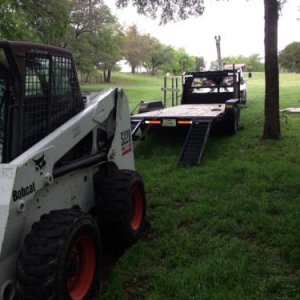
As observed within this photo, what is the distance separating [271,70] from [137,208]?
615cm

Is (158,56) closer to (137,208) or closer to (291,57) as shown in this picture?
(291,57)

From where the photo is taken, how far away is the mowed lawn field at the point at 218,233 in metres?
4.05

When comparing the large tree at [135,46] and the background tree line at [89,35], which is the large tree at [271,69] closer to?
the background tree line at [89,35]

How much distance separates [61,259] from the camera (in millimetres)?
3229

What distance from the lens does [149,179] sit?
795cm

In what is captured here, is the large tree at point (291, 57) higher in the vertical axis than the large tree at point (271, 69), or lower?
higher

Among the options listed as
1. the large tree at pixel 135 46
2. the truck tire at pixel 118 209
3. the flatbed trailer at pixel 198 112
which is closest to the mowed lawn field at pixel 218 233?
the truck tire at pixel 118 209

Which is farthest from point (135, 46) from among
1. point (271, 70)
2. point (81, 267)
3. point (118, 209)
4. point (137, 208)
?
point (81, 267)

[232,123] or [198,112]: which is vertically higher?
[198,112]

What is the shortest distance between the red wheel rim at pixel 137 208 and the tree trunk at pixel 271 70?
578 centimetres

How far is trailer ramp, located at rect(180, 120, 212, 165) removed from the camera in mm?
8852

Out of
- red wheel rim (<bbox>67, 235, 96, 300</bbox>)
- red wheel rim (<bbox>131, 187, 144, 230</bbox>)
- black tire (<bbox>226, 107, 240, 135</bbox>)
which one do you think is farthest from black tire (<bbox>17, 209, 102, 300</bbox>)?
black tire (<bbox>226, 107, 240, 135</bbox>)

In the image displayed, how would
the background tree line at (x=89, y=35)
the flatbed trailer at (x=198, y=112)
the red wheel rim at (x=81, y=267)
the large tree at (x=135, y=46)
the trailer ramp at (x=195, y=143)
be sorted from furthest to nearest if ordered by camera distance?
the large tree at (x=135, y=46), the background tree line at (x=89, y=35), the flatbed trailer at (x=198, y=112), the trailer ramp at (x=195, y=143), the red wheel rim at (x=81, y=267)

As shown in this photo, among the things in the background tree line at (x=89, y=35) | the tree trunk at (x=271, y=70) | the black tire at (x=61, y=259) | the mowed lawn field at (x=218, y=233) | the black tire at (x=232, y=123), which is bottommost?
the mowed lawn field at (x=218, y=233)
